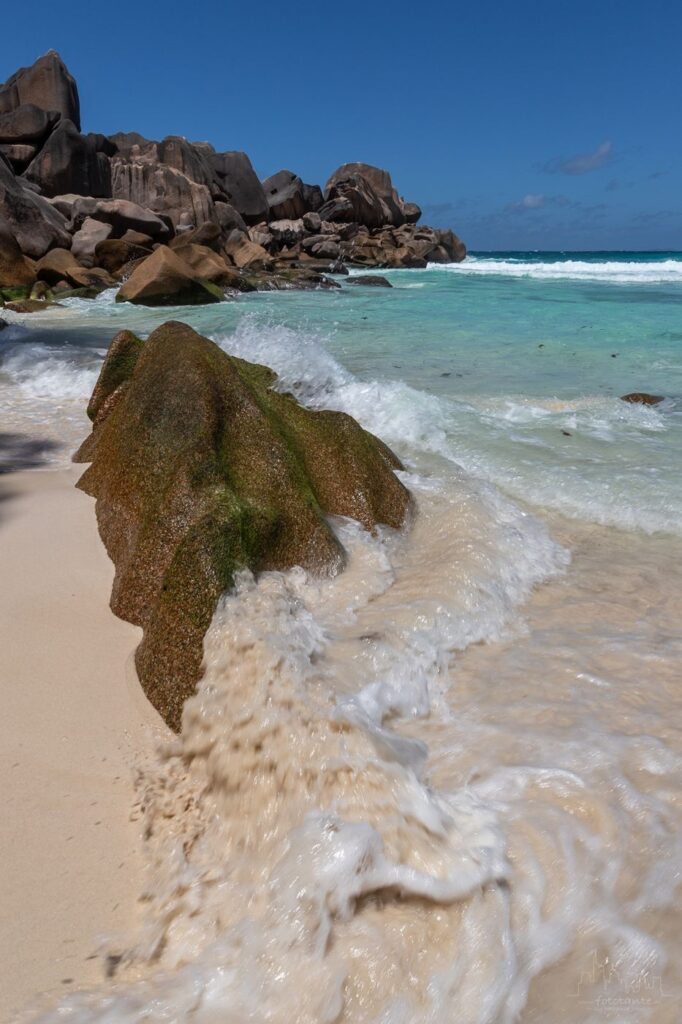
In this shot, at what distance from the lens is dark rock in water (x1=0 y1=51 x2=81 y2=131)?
29453 millimetres

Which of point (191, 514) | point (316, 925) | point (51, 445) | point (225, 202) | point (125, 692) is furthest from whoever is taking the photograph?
point (225, 202)

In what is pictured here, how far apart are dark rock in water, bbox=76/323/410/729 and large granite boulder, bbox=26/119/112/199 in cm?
2661

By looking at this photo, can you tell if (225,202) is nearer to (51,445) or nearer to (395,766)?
(51,445)

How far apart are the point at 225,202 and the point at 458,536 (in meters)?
33.7

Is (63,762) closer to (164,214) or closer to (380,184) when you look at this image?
(164,214)

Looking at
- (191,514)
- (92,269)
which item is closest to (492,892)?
(191,514)

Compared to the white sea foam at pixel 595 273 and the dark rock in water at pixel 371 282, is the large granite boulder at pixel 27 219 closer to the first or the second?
the dark rock in water at pixel 371 282

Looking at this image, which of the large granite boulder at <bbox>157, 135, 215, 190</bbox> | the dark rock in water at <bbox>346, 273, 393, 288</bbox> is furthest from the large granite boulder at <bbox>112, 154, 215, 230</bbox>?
the dark rock in water at <bbox>346, 273, 393, 288</bbox>

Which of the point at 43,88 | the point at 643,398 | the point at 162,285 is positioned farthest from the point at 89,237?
the point at 643,398

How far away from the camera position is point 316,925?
4.79ft

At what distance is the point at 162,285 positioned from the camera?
14.7 m

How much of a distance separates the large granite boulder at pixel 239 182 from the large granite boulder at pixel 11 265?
2028 cm

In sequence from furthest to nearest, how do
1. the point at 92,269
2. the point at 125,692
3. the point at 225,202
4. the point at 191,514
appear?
the point at 225,202
the point at 92,269
the point at 191,514
the point at 125,692

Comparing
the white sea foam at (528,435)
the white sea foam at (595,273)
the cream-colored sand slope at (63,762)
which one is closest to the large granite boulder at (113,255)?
the white sea foam at (528,435)
